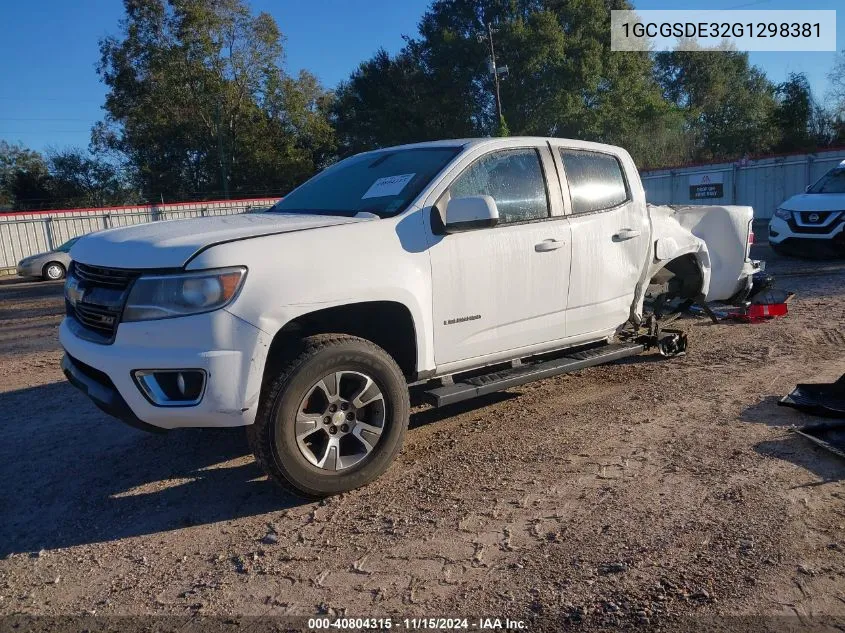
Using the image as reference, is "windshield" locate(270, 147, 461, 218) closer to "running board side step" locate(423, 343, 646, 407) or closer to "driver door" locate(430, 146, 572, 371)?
"driver door" locate(430, 146, 572, 371)

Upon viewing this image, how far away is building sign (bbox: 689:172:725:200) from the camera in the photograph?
23.2 m

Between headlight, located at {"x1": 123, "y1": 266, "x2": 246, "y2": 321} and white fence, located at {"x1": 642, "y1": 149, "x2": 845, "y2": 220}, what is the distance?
69.3ft

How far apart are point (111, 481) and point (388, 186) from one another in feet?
7.95

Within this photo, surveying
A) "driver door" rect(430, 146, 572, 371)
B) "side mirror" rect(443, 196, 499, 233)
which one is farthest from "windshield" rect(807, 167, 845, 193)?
"side mirror" rect(443, 196, 499, 233)

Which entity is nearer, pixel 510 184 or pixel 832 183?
pixel 510 184

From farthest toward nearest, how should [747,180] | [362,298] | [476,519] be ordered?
1. [747,180]
2. [362,298]
3. [476,519]

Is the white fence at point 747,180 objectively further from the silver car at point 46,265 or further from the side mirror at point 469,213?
the silver car at point 46,265

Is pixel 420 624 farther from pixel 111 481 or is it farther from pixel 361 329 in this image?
pixel 111 481

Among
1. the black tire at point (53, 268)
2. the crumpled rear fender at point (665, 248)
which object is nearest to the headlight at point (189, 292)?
the crumpled rear fender at point (665, 248)

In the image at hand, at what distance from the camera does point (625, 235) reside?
16.8 ft

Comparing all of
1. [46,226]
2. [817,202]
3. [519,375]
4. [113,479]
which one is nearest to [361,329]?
[519,375]

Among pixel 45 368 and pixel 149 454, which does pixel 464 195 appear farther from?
pixel 45 368

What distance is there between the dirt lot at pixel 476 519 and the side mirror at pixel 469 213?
4.59 feet

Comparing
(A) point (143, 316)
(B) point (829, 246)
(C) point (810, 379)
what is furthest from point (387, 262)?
(B) point (829, 246)
